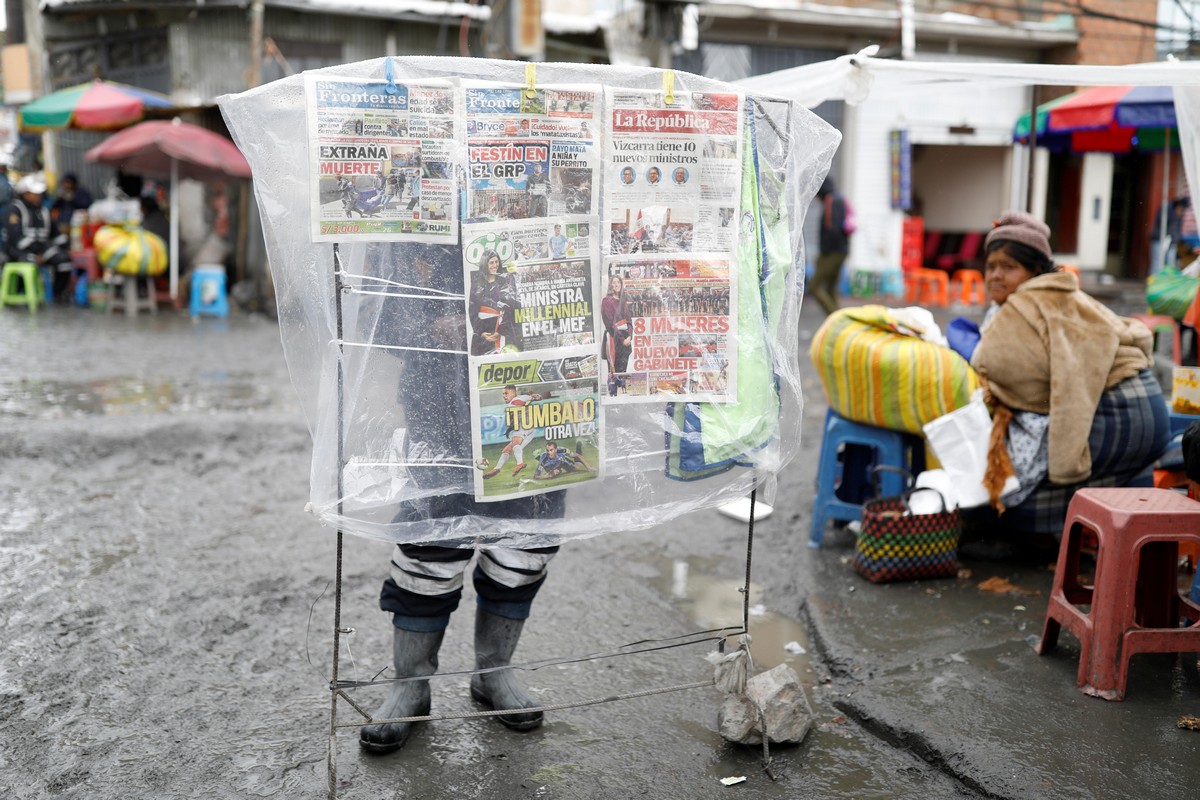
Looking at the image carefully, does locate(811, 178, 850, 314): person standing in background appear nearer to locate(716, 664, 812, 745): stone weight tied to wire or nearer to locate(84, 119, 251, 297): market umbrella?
locate(84, 119, 251, 297): market umbrella

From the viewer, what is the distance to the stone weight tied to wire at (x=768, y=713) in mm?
2865

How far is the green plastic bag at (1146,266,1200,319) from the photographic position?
622 centimetres

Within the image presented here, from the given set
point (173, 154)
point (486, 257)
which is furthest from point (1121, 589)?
point (173, 154)

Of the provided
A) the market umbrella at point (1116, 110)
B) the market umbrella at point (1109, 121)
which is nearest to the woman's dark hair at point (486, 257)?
the market umbrella at point (1109, 121)

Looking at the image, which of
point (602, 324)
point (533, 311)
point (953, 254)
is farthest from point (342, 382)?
point (953, 254)

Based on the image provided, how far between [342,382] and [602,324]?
25.8 inches

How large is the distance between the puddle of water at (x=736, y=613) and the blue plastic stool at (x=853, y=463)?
60 cm

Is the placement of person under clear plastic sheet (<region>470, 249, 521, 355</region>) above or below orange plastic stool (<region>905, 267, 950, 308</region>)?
above

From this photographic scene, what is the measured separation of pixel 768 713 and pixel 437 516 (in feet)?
3.72

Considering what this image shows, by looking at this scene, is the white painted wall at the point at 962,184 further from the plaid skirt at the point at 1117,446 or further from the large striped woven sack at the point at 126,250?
the plaid skirt at the point at 1117,446

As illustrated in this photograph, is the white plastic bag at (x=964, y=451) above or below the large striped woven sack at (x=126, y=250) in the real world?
below

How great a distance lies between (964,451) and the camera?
4129 millimetres

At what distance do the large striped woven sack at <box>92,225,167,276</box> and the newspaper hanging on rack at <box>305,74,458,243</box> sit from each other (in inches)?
474

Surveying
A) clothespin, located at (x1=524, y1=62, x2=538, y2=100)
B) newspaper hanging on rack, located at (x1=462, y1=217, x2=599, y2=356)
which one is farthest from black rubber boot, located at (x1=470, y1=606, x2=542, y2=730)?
clothespin, located at (x1=524, y1=62, x2=538, y2=100)
